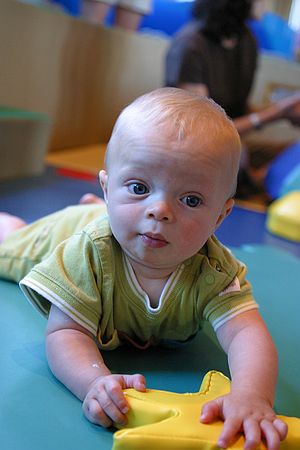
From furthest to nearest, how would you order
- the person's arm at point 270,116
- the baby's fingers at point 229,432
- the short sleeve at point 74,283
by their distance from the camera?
the person's arm at point 270,116, the short sleeve at point 74,283, the baby's fingers at point 229,432

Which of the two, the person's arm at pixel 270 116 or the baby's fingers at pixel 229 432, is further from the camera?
the person's arm at pixel 270 116

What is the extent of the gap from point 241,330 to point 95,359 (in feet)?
0.52

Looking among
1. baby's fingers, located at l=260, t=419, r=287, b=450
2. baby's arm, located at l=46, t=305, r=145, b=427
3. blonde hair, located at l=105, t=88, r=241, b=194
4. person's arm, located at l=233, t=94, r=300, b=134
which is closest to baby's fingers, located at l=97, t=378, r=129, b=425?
baby's arm, located at l=46, t=305, r=145, b=427

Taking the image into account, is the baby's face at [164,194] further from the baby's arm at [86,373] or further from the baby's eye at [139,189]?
the baby's arm at [86,373]

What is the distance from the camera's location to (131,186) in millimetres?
559

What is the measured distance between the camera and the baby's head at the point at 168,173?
0.54 m

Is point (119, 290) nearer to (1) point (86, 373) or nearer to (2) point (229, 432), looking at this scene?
(1) point (86, 373)

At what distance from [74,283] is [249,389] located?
8.2 inches

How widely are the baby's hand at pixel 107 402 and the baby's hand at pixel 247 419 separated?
0.24 ft

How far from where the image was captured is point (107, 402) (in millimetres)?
525

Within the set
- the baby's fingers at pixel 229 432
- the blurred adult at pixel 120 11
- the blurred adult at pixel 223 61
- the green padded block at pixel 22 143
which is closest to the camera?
the baby's fingers at pixel 229 432

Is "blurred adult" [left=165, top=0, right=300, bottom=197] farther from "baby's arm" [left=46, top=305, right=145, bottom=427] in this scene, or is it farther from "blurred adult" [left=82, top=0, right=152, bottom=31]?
"baby's arm" [left=46, top=305, right=145, bottom=427]

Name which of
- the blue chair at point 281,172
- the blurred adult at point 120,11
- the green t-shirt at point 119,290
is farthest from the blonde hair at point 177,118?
the blurred adult at point 120,11

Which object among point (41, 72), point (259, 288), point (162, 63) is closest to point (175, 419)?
point (259, 288)
